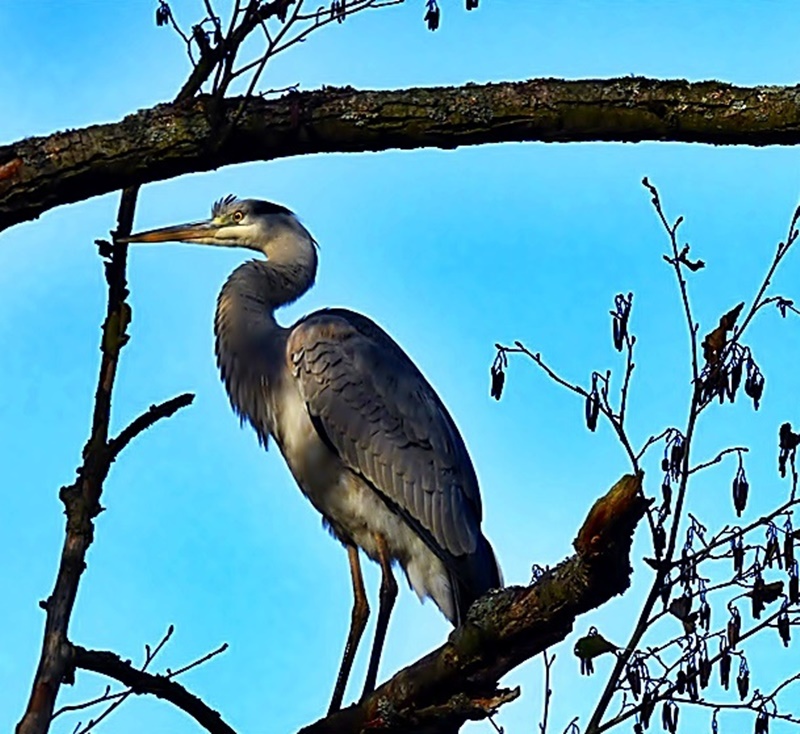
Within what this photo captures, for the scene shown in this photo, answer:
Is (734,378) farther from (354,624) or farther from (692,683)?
(354,624)

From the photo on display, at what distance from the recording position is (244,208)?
810cm

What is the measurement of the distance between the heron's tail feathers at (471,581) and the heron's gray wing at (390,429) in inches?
2.1

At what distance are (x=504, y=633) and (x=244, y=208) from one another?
467cm

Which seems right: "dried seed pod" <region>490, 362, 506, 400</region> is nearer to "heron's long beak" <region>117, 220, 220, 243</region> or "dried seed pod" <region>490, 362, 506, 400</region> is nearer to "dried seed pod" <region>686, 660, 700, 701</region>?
"dried seed pod" <region>686, 660, 700, 701</region>

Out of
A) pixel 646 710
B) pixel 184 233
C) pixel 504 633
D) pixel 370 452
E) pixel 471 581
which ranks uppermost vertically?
pixel 184 233

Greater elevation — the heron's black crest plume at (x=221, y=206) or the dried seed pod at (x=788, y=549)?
the heron's black crest plume at (x=221, y=206)

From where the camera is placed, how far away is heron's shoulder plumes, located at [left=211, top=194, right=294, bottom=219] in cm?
809

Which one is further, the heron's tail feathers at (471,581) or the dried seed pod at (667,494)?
the heron's tail feathers at (471,581)

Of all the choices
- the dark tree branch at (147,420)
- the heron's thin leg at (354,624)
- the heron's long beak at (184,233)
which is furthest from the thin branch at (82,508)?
the heron's long beak at (184,233)

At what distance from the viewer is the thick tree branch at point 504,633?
10.8 ft

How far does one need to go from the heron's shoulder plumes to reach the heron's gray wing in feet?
3.40

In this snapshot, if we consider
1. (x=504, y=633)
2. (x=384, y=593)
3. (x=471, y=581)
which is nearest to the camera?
(x=504, y=633)

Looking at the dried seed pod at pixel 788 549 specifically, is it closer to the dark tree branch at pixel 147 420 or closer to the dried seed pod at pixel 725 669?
the dried seed pod at pixel 725 669

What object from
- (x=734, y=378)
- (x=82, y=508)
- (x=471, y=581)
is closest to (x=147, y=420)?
(x=82, y=508)
